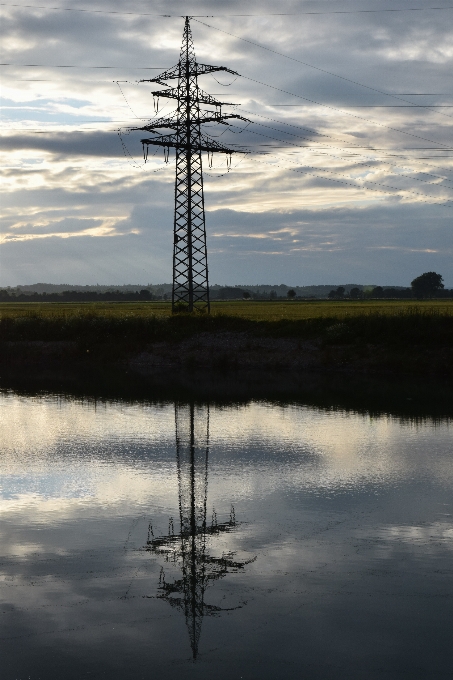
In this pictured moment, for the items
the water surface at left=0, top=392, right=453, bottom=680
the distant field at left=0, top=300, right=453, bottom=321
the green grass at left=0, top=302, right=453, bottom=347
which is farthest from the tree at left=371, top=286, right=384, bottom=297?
the water surface at left=0, top=392, right=453, bottom=680

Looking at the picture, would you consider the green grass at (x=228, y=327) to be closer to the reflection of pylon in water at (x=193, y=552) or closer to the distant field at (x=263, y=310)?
the distant field at (x=263, y=310)

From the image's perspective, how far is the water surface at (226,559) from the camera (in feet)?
28.8

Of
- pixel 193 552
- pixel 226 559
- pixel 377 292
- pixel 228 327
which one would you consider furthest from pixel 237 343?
pixel 377 292

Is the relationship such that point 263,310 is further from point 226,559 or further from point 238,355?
point 226,559

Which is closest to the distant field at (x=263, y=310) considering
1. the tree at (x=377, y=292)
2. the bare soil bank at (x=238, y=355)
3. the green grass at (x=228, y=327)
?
the green grass at (x=228, y=327)

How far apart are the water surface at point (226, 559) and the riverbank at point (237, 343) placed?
2026 centimetres

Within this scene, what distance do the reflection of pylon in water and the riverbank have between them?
24313 millimetres

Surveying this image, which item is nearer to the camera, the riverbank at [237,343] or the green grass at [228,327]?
the riverbank at [237,343]

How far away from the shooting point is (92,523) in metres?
13.5

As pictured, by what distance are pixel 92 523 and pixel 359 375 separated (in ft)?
90.3

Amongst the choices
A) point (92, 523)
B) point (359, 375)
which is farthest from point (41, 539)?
point (359, 375)

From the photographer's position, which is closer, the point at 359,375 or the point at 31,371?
the point at 359,375

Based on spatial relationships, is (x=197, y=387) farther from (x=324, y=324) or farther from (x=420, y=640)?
(x=420, y=640)

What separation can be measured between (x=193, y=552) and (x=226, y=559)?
0.54 metres
